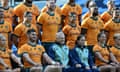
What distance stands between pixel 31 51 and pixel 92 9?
238cm

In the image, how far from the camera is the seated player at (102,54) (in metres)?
11.9

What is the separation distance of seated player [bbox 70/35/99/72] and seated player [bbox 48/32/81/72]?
0.46ft

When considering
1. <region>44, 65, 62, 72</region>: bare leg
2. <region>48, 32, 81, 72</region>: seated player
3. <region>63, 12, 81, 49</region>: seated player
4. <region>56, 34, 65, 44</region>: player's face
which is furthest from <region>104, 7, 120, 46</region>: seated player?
<region>44, 65, 62, 72</region>: bare leg

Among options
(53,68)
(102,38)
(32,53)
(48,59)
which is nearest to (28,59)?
(32,53)

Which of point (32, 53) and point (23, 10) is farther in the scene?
point (23, 10)

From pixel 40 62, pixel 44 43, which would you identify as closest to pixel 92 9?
pixel 44 43

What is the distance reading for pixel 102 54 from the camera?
1216 cm

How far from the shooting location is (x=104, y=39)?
476 inches

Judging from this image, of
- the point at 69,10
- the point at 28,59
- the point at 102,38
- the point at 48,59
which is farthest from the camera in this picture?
the point at 69,10

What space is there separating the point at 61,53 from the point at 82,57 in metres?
0.55

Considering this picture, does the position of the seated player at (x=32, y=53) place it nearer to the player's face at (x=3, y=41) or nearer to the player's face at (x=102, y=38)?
the player's face at (x=3, y=41)

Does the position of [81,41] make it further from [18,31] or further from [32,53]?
[18,31]

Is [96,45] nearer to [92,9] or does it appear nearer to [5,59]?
[92,9]

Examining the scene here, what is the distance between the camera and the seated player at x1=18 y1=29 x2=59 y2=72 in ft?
36.0
